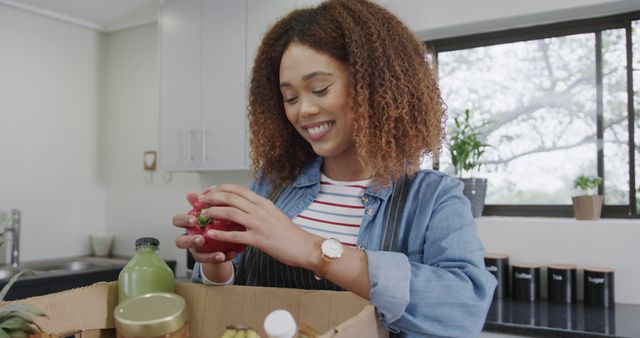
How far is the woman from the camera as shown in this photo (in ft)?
2.34

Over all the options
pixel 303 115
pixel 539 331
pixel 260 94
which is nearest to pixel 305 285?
pixel 303 115

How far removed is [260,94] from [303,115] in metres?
0.26

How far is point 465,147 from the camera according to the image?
252 centimetres

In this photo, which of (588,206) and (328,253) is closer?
(328,253)

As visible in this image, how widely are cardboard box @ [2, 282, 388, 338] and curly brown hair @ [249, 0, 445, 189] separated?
32 cm

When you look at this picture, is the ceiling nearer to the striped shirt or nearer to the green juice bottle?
the striped shirt

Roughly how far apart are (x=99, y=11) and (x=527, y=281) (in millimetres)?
3043

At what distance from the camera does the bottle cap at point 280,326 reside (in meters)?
0.55

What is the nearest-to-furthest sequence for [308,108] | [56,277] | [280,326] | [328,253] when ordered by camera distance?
[280,326] < [328,253] < [308,108] < [56,277]

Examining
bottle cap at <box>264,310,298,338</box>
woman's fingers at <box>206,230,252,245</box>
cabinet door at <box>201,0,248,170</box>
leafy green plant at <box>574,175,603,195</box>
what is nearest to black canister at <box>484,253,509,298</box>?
leafy green plant at <box>574,175,603,195</box>

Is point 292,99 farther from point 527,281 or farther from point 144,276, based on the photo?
point 527,281

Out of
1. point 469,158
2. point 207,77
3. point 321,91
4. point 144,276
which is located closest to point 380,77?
point 321,91

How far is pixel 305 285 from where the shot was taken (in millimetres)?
→ 976

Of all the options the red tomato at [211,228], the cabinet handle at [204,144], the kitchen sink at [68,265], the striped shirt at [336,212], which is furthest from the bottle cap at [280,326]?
the kitchen sink at [68,265]
